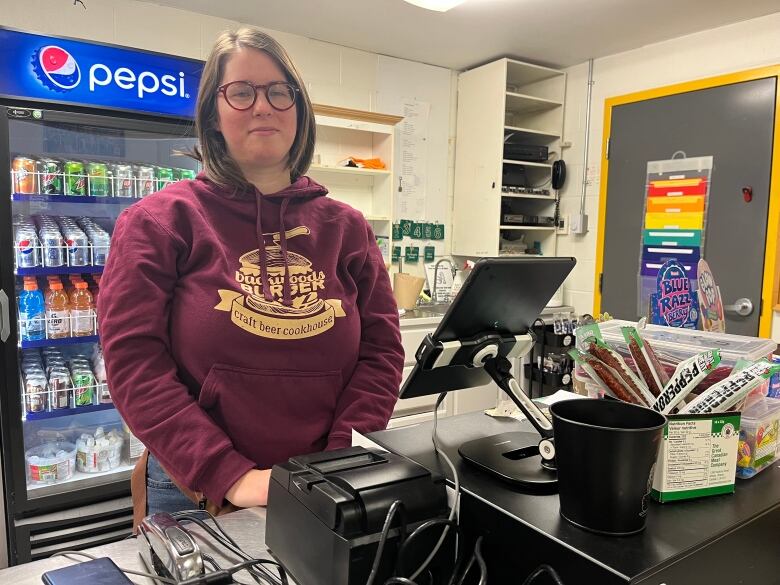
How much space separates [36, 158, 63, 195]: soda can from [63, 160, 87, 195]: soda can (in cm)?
2

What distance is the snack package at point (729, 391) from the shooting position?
64 cm

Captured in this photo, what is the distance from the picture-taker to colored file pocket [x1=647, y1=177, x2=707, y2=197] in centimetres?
285

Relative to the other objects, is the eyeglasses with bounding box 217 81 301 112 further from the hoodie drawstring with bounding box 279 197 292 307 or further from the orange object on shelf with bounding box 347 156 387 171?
the orange object on shelf with bounding box 347 156 387 171

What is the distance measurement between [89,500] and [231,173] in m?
1.73

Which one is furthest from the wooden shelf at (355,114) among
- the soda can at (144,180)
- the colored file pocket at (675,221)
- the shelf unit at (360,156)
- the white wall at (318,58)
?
the colored file pocket at (675,221)

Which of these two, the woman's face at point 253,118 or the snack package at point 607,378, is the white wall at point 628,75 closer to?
the snack package at point 607,378

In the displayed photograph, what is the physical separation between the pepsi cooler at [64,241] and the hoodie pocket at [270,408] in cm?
119

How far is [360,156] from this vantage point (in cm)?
334

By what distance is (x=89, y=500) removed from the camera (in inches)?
85.4

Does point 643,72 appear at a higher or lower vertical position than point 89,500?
higher

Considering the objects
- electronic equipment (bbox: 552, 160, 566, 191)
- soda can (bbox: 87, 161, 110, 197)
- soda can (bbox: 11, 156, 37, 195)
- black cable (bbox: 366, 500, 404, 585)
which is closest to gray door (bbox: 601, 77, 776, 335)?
electronic equipment (bbox: 552, 160, 566, 191)

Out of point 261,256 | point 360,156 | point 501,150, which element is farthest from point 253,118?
point 501,150

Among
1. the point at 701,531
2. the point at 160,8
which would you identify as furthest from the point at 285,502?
the point at 160,8

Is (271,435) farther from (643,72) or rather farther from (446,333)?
(643,72)
